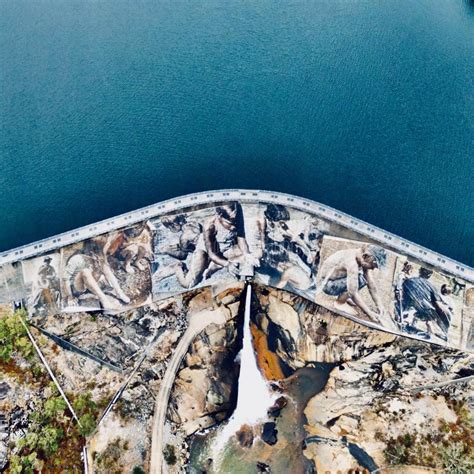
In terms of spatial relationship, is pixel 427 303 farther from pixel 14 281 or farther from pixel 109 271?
pixel 14 281

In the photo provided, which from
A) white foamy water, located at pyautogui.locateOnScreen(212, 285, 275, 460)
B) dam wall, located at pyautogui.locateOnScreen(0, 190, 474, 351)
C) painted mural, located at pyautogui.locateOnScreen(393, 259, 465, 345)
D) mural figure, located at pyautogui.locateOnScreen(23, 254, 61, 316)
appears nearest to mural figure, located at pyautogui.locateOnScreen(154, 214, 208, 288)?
dam wall, located at pyautogui.locateOnScreen(0, 190, 474, 351)

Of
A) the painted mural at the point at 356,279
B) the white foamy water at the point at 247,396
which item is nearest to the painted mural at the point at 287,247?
the painted mural at the point at 356,279

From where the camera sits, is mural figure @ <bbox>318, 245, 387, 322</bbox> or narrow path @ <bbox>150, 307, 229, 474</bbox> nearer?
narrow path @ <bbox>150, 307, 229, 474</bbox>

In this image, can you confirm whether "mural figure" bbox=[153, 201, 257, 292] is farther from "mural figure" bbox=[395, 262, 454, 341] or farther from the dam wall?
"mural figure" bbox=[395, 262, 454, 341]

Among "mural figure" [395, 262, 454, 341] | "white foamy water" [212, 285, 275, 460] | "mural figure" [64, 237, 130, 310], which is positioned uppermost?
"mural figure" [64, 237, 130, 310]

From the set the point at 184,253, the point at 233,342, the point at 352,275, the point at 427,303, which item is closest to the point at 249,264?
the point at 184,253
